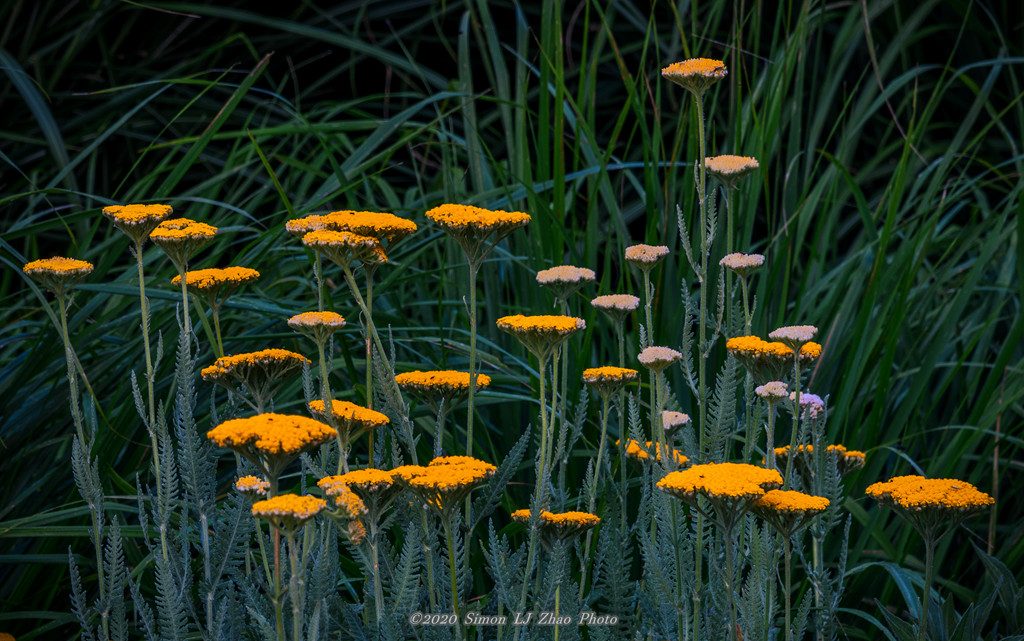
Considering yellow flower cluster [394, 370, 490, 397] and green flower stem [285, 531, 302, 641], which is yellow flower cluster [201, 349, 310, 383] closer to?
yellow flower cluster [394, 370, 490, 397]

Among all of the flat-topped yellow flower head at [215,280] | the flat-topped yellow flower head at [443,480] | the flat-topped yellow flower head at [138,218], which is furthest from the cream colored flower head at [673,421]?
the flat-topped yellow flower head at [138,218]

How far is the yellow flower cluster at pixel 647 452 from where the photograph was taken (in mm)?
1074

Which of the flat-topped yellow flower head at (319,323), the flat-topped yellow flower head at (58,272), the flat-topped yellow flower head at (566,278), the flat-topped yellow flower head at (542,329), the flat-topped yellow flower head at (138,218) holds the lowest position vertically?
the flat-topped yellow flower head at (542,329)

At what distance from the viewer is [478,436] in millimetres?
1678

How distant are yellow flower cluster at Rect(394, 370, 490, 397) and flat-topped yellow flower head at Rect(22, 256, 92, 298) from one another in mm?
388

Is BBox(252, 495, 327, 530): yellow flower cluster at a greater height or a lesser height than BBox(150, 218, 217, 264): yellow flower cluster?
lesser

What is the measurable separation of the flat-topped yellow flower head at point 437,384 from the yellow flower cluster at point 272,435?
23 cm

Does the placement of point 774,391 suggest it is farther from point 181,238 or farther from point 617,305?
point 181,238

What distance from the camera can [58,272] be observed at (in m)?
1.08

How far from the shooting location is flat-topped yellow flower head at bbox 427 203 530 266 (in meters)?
1.07

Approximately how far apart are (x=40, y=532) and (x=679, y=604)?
90 cm

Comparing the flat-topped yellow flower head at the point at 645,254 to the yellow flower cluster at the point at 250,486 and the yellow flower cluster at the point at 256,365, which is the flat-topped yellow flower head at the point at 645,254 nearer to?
the yellow flower cluster at the point at 256,365

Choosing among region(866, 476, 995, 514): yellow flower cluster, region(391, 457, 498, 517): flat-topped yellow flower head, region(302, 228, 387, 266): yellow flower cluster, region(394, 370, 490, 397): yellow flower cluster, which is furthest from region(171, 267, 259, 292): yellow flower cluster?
region(866, 476, 995, 514): yellow flower cluster

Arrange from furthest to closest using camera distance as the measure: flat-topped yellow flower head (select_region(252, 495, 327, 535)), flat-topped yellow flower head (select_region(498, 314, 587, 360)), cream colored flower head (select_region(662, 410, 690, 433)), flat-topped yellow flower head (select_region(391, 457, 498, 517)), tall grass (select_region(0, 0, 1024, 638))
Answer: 1. tall grass (select_region(0, 0, 1024, 638))
2. cream colored flower head (select_region(662, 410, 690, 433))
3. flat-topped yellow flower head (select_region(498, 314, 587, 360))
4. flat-topped yellow flower head (select_region(391, 457, 498, 517))
5. flat-topped yellow flower head (select_region(252, 495, 327, 535))
